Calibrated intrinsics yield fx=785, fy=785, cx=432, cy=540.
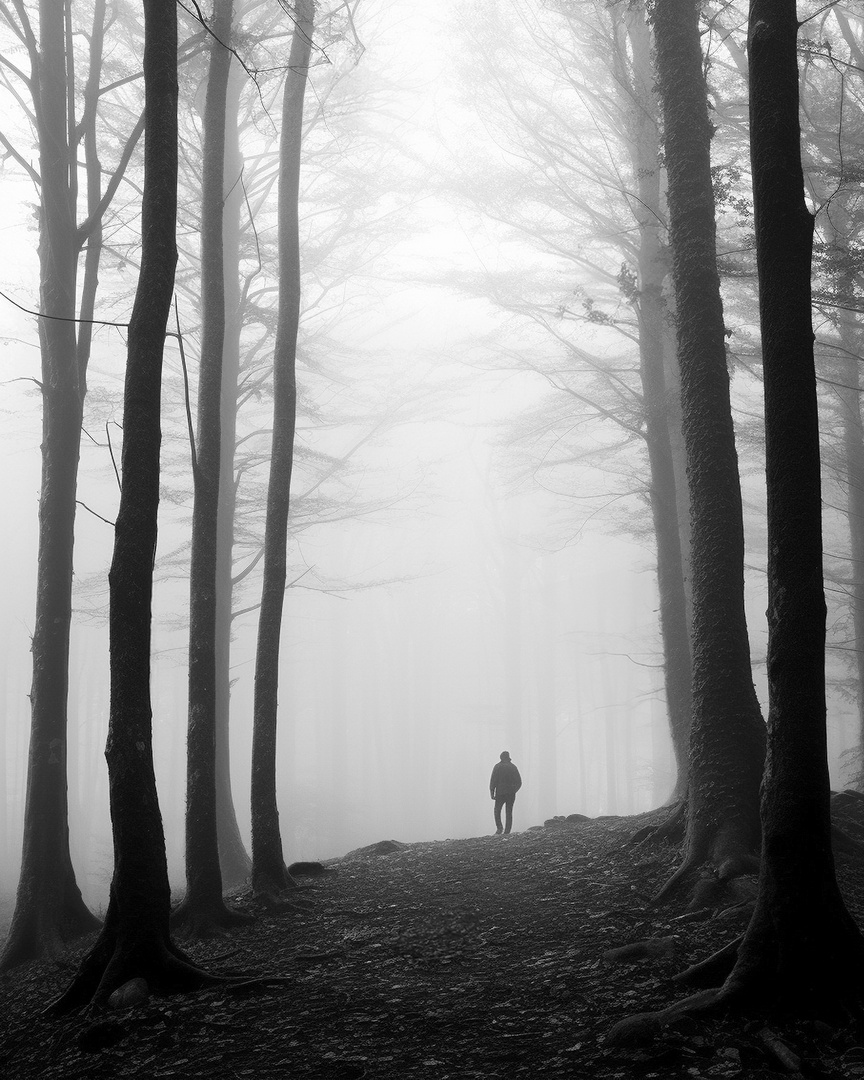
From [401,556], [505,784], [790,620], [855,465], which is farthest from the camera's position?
[401,556]

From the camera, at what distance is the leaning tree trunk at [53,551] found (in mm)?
6863

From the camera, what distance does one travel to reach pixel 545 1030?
3434 mm

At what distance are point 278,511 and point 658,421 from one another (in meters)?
6.38

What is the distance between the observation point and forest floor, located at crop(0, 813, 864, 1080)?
310cm

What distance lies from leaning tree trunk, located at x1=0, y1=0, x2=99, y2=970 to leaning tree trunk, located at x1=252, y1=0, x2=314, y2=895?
160 centimetres

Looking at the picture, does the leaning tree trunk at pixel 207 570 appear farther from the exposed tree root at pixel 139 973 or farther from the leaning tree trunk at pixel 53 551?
the exposed tree root at pixel 139 973

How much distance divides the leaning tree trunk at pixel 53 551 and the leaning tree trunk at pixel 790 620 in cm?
526

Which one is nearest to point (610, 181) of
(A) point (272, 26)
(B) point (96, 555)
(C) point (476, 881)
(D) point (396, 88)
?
(D) point (396, 88)

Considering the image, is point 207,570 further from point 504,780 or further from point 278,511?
point 504,780

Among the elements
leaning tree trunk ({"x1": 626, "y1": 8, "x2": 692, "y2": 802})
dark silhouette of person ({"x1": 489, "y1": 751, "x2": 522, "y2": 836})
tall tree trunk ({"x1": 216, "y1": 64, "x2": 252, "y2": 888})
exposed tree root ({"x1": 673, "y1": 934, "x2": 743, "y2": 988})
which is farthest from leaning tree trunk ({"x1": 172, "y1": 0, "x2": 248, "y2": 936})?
dark silhouette of person ({"x1": 489, "y1": 751, "x2": 522, "y2": 836})

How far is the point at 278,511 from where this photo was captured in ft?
26.8

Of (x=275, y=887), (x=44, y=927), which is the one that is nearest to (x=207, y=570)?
(x=275, y=887)

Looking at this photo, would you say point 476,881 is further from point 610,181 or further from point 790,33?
point 610,181

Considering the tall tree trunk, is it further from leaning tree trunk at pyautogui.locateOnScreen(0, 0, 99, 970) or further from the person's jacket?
the person's jacket
